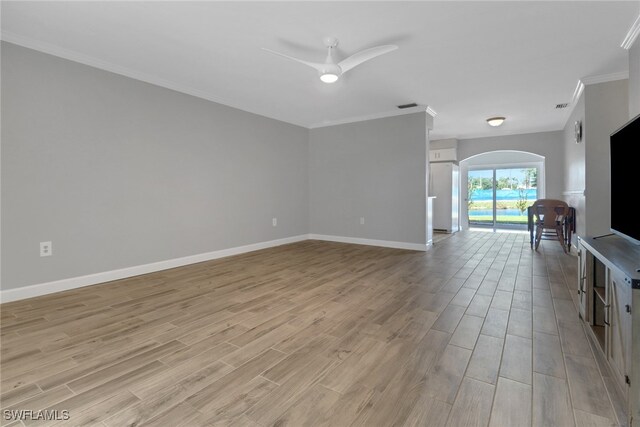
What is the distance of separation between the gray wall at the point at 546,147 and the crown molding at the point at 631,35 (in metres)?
4.32

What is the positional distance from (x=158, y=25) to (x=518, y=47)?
3.22 m

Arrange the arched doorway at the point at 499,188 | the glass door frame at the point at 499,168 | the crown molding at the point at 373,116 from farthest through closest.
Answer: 1. the arched doorway at the point at 499,188
2. the glass door frame at the point at 499,168
3. the crown molding at the point at 373,116

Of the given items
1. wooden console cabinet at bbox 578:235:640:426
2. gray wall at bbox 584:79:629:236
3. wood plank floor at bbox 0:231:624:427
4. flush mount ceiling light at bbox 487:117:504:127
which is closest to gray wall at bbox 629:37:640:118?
gray wall at bbox 584:79:629:236

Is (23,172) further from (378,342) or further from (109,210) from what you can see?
(378,342)

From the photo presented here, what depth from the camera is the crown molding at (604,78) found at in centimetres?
340

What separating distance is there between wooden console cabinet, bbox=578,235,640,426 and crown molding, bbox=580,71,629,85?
102 inches

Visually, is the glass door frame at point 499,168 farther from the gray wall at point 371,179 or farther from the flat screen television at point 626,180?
the flat screen television at point 626,180

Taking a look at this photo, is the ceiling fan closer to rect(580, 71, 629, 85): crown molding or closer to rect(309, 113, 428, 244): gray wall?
rect(309, 113, 428, 244): gray wall

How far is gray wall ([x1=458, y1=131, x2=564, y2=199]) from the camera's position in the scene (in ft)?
21.2

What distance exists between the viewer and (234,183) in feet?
14.9

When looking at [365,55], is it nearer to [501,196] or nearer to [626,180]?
[626,180]

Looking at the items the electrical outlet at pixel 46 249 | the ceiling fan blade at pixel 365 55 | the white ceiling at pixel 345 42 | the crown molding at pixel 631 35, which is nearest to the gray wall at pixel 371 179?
the white ceiling at pixel 345 42

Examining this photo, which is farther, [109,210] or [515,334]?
[109,210]

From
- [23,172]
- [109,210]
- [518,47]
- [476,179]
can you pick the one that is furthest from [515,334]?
[476,179]
